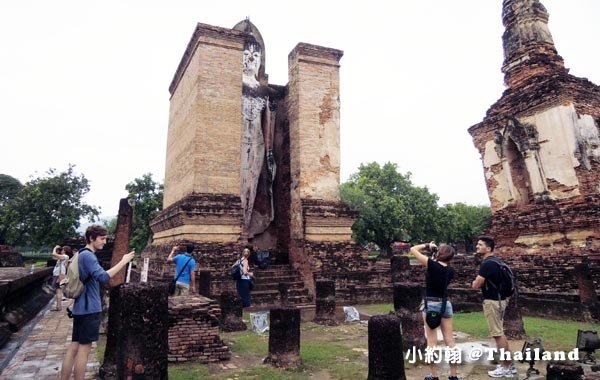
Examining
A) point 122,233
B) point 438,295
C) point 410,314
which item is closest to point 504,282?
point 438,295

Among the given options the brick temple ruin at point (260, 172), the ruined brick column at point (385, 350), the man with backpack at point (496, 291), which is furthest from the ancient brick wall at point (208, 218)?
the man with backpack at point (496, 291)

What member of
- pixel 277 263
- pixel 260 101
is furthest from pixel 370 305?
pixel 260 101

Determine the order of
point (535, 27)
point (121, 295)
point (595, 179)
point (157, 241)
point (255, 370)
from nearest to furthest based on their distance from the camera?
point (121, 295), point (255, 370), point (595, 179), point (157, 241), point (535, 27)

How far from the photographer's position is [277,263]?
507 inches

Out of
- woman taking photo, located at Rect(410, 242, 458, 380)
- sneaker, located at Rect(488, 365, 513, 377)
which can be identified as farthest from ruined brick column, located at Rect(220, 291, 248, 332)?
sneaker, located at Rect(488, 365, 513, 377)

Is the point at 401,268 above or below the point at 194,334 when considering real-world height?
above

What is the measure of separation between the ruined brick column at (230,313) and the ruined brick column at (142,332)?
13.8 ft

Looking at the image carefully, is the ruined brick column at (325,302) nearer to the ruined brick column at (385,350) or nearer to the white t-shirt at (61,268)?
the ruined brick column at (385,350)

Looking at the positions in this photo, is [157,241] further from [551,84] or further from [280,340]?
[551,84]

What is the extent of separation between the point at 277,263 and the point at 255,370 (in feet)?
25.4

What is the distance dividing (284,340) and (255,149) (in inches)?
342

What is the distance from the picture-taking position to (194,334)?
18.5ft

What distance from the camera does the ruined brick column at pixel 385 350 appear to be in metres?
4.15

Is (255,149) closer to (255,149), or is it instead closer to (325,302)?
(255,149)
